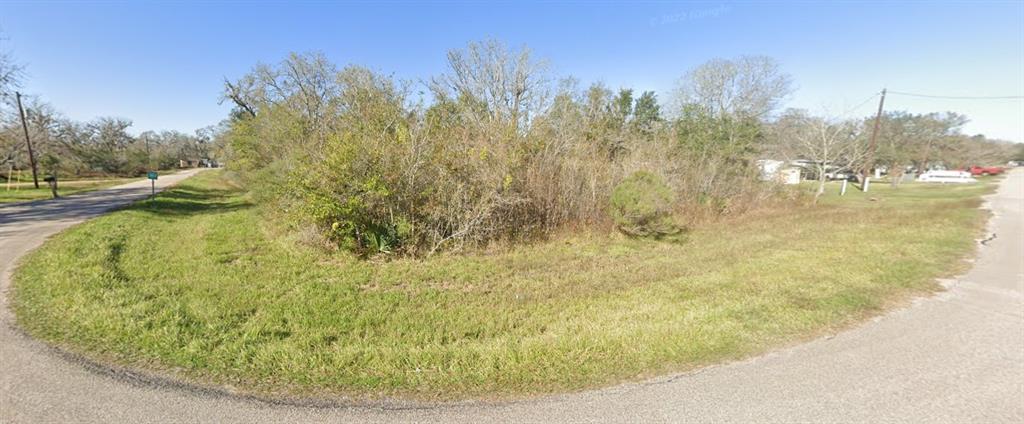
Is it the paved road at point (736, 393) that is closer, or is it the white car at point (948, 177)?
the paved road at point (736, 393)

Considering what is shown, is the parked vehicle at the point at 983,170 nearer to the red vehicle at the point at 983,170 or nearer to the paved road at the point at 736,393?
the red vehicle at the point at 983,170

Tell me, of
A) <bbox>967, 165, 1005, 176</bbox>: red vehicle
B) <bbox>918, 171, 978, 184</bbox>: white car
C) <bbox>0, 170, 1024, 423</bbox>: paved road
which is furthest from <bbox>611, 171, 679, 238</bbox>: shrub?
<bbox>967, 165, 1005, 176</bbox>: red vehicle

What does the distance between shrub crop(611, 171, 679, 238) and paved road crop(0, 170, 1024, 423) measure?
5.81 meters

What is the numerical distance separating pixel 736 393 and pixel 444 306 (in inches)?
138

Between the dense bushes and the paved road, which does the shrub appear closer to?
the dense bushes

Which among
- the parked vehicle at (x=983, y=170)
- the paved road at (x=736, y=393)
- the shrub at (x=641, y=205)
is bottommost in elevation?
the paved road at (x=736, y=393)

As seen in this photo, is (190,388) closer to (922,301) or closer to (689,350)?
(689,350)

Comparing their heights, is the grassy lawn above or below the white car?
below

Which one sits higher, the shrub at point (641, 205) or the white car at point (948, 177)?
the white car at point (948, 177)

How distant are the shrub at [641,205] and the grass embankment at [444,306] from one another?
1.00m

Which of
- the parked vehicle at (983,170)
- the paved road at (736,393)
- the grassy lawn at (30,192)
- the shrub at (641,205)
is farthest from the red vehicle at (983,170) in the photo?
the grassy lawn at (30,192)

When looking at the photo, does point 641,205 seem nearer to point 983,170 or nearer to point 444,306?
point 444,306

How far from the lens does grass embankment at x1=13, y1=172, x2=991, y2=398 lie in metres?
3.20

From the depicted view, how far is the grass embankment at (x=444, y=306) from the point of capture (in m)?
3.20
